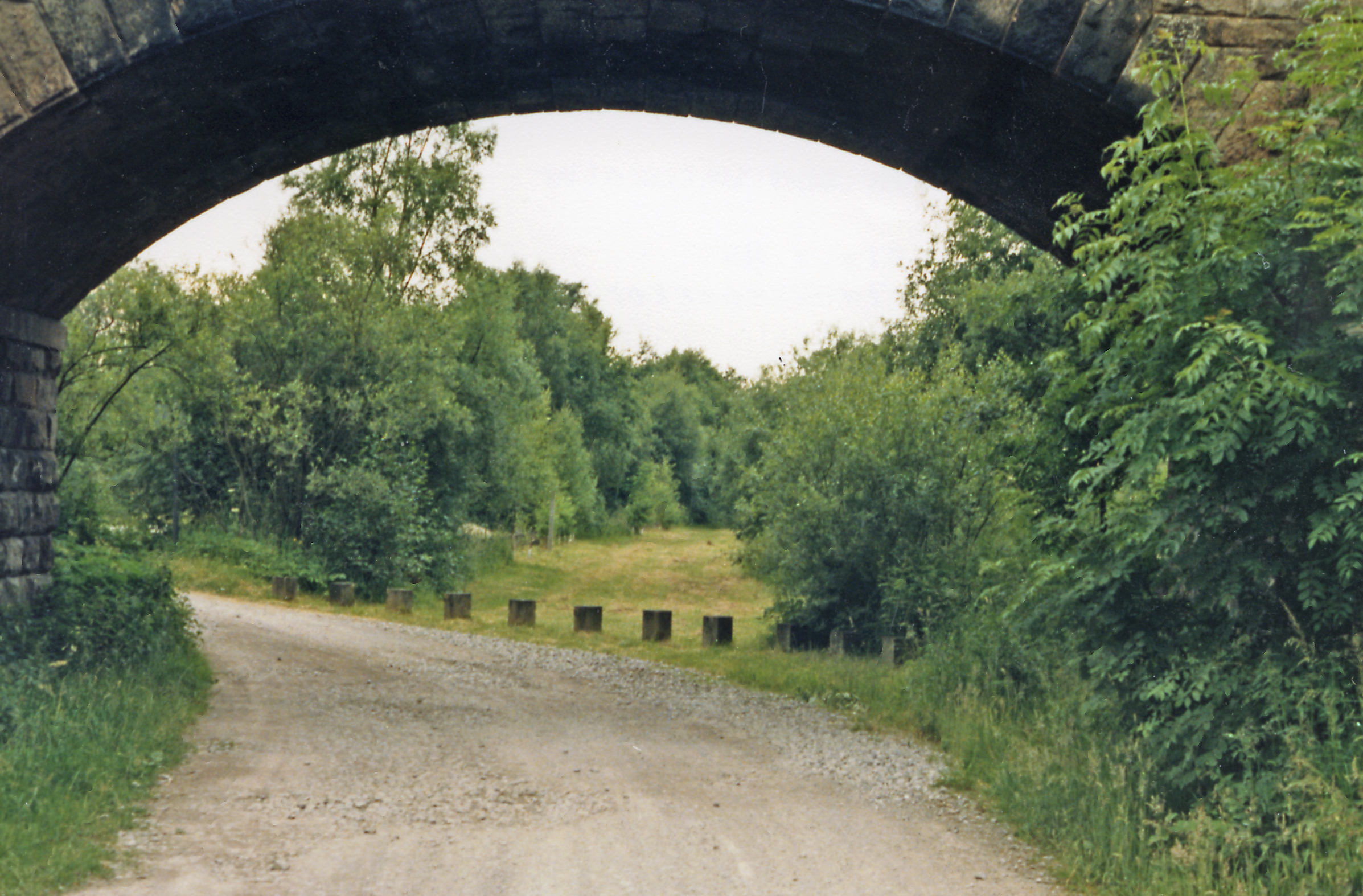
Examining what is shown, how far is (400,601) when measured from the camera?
1809cm

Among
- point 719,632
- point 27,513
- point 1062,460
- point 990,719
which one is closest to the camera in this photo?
point 1062,460

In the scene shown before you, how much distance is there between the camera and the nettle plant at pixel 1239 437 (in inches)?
176

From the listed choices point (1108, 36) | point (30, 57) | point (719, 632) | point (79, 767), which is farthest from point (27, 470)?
point (719, 632)

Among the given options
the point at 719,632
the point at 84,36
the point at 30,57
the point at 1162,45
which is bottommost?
the point at 719,632

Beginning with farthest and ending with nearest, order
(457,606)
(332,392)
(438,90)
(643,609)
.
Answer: (643,609)
(332,392)
(457,606)
(438,90)

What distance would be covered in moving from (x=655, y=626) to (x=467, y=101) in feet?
30.1

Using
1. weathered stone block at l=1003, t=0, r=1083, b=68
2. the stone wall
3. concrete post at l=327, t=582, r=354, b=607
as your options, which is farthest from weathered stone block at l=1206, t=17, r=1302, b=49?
concrete post at l=327, t=582, r=354, b=607

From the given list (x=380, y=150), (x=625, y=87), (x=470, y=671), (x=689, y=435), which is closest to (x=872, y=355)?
(x=470, y=671)

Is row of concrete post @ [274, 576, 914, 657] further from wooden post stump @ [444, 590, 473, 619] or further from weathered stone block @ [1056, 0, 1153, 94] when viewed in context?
weathered stone block @ [1056, 0, 1153, 94]

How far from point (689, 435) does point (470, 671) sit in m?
55.8

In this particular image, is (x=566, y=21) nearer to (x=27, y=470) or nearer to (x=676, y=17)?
(x=676, y=17)

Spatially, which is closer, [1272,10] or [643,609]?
[1272,10]

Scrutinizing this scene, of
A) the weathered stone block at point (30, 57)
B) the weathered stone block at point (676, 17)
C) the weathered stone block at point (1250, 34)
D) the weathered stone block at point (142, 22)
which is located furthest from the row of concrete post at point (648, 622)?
the weathered stone block at point (30, 57)

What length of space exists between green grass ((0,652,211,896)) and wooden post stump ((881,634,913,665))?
7260 mm
